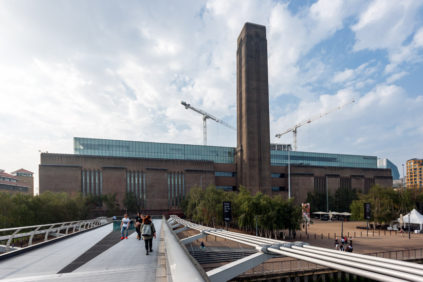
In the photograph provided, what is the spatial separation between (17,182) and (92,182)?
38.5m

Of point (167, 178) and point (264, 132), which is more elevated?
point (264, 132)

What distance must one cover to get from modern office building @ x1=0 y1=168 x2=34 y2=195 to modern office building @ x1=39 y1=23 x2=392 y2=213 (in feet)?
58.9

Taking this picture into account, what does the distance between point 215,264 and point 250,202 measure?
55.3ft

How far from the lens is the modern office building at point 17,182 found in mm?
81688

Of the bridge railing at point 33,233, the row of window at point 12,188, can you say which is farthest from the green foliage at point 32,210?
the row of window at point 12,188

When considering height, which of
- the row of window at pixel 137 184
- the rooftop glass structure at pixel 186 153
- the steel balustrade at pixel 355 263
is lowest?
the row of window at pixel 137 184

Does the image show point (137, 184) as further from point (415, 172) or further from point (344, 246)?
point (415, 172)

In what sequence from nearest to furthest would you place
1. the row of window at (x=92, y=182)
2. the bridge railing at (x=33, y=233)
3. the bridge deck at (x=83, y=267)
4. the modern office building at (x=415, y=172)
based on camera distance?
the bridge deck at (x=83, y=267) → the bridge railing at (x=33, y=233) → the row of window at (x=92, y=182) → the modern office building at (x=415, y=172)

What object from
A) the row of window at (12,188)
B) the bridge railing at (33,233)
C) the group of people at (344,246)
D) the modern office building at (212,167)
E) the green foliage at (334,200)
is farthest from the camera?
the green foliage at (334,200)

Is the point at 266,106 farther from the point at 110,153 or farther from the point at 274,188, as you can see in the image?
the point at 110,153

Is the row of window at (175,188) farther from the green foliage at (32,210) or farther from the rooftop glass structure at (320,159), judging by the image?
the rooftop glass structure at (320,159)

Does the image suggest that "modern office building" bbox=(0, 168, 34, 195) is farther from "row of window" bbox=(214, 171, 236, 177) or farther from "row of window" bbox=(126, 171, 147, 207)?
"row of window" bbox=(214, 171, 236, 177)

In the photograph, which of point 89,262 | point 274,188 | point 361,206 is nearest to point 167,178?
point 274,188

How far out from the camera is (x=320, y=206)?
288 feet
